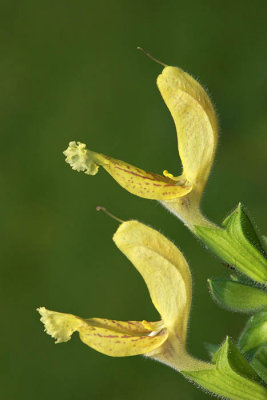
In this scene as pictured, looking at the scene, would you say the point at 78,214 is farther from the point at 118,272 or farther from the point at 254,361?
the point at 254,361

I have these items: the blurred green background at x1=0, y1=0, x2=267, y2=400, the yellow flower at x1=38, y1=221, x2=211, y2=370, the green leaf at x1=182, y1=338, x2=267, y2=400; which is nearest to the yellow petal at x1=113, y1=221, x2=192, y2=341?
the yellow flower at x1=38, y1=221, x2=211, y2=370

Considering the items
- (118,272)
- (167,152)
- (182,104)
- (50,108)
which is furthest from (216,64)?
(182,104)

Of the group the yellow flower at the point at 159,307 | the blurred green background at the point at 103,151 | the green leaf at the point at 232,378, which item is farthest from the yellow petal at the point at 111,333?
the blurred green background at the point at 103,151

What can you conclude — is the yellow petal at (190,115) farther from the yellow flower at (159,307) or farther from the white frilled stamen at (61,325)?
the white frilled stamen at (61,325)

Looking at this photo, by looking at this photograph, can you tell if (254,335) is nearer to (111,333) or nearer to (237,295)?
(237,295)

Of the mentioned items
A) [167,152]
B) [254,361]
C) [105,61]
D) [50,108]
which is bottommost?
[254,361]
